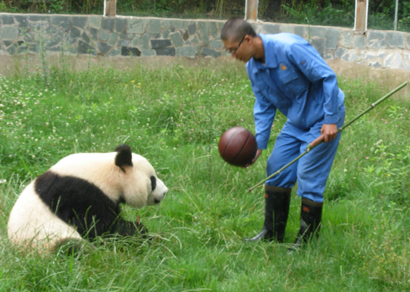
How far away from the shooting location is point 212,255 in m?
3.49

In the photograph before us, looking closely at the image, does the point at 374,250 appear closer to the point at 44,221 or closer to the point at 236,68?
the point at 44,221

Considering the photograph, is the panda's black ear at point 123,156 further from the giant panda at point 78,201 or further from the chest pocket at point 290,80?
the chest pocket at point 290,80

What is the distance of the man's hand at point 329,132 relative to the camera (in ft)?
11.1

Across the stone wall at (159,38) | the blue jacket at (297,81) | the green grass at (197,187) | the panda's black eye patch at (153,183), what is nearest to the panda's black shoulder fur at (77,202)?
the green grass at (197,187)

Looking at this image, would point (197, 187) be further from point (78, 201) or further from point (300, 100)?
point (78, 201)

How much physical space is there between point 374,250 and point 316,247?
1.74 ft

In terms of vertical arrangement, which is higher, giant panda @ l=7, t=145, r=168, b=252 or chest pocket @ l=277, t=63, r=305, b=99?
chest pocket @ l=277, t=63, r=305, b=99

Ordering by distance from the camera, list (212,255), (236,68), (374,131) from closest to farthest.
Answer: (212,255) → (374,131) → (236,68)

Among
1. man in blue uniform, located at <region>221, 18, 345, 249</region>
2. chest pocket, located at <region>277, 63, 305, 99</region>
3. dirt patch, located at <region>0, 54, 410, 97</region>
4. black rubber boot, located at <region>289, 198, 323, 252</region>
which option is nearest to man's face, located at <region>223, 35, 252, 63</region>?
man in blue uniform, located at <region>221, 18, 345, 249</region>

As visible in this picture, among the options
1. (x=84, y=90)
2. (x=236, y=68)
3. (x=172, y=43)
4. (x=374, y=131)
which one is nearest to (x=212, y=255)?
(x=374, y=131)

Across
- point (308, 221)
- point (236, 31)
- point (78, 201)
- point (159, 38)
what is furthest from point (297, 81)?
point (159, 38)

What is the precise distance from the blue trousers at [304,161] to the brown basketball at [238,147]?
257mm

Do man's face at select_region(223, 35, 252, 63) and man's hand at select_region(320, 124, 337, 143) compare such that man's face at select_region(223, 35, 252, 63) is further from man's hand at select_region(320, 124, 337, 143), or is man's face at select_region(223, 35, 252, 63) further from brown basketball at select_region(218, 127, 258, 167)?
man's hand at select_region(320, 124, 337, 143)

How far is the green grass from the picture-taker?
3076mm
